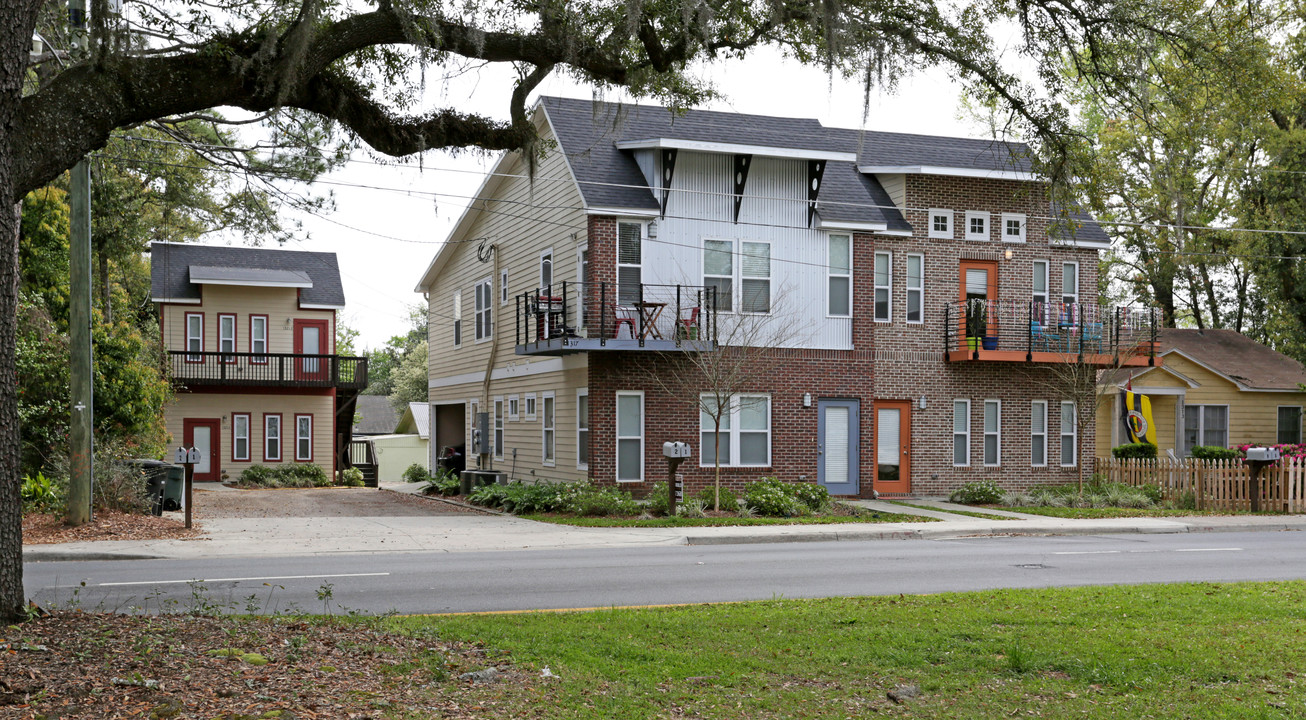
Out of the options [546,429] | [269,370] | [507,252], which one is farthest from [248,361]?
[546,429]

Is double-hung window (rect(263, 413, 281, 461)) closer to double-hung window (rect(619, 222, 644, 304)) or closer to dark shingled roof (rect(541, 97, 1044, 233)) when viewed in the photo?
dark shingled roof (rect(541, 97, 1044, 233))

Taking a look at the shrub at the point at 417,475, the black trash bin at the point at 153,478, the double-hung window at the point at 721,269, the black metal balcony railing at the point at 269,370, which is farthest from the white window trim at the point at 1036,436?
the black metal balcony railing at the point at 269,370

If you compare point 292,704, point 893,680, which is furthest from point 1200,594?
point 292,704

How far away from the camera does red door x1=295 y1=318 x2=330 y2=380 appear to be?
3850 cm

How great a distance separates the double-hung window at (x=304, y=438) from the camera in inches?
1545

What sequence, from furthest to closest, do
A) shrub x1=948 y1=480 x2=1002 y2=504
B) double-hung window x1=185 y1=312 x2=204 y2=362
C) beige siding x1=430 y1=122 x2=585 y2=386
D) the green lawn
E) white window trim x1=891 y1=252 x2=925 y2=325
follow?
1. double-hung window x1=185 y1=312 x2=204 y2=362
2. white window trim x1=891 y1=252 x2=925 y2=325
3. beige siding x1=430 y1=122 x2=585 y2=386
4. shrub x1=948 y1=480 x2=1002 y2=504
5. the green lawn

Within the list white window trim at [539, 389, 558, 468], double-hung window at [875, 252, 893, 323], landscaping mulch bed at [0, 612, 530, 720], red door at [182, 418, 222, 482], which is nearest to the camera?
landscaping mulch bed at [0, 612, 530, 720]

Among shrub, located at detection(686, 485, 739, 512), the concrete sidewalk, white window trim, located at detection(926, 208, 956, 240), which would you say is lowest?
the concrete sidewalk

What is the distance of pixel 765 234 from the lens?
80.2 ft

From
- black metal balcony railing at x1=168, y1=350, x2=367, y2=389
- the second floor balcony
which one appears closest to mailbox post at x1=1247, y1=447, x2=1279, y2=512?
the second floor balcony

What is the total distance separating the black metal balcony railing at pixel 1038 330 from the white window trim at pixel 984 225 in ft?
5.22

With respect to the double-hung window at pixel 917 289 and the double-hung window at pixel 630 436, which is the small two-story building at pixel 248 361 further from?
the double-hung window at pixel 917 289

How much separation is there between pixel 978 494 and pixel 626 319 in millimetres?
8849

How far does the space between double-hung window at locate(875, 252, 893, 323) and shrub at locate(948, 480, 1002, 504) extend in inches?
166
